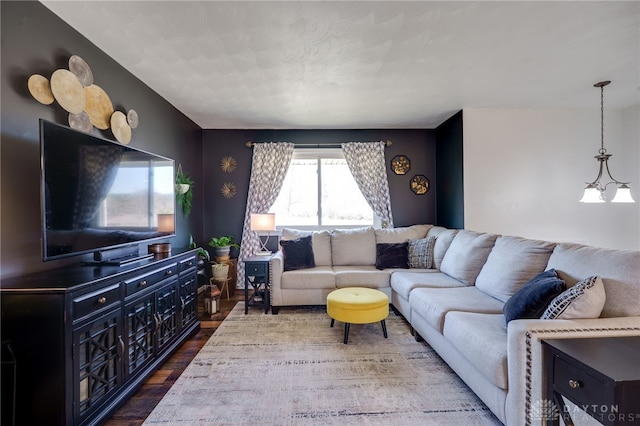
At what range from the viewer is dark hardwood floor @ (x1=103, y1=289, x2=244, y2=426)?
66.0 inches

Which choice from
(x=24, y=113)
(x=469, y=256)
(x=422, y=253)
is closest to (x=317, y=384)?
(x=469, y=256)

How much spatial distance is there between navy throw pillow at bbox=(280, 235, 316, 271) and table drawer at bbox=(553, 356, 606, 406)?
8.76 ft

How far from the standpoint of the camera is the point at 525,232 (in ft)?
12.1

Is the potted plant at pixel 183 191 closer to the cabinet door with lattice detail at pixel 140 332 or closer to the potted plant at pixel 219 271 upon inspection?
the potted plant at pixel 219 271

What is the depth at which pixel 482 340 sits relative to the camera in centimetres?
161

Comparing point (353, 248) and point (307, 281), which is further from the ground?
point (353, 248)

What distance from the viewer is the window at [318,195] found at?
455cm

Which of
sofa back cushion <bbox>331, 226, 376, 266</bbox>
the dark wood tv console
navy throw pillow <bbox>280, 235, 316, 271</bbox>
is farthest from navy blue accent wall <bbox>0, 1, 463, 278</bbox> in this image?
navy throw pillow <bbox>280, 235, 316, 271</bbox>

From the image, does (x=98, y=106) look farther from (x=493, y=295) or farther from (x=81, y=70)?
(x=493, y=295)

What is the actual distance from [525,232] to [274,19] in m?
3.99

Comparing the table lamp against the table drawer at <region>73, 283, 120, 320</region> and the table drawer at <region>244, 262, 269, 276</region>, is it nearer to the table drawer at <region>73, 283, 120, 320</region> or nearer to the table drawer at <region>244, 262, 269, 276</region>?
the table drawer at <region>244, 262, 269, 276</region>

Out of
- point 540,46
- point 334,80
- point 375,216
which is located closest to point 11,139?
point 334,80

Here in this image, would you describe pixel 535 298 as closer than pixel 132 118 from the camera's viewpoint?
Yes

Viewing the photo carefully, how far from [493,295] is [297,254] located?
219cm
